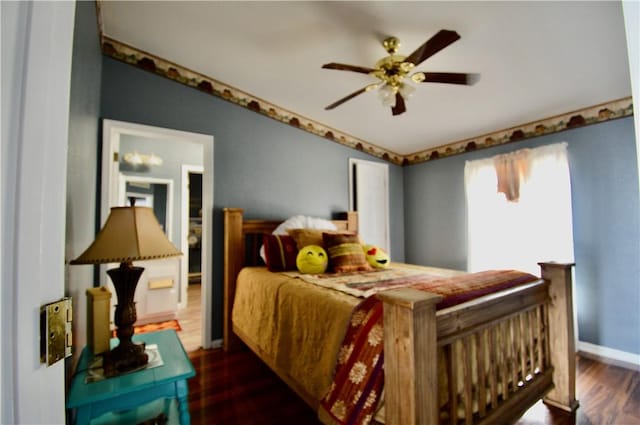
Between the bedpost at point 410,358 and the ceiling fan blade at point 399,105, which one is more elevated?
the ceiling fan blade at point 399,105

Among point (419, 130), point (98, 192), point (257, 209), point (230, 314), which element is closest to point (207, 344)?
point (230, 314)

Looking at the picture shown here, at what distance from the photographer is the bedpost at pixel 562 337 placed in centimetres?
182

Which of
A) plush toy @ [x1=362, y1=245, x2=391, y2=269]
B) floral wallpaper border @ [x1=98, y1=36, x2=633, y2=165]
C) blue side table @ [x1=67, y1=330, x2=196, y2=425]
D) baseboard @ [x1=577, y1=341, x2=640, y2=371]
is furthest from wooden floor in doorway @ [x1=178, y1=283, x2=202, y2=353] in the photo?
baseboard @ [x1=577, y1=341, x2=640, y2=371]

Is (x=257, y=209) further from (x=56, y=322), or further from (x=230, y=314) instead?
(x=56, y=322)

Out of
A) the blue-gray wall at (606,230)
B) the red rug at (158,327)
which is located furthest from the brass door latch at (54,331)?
the blue-gray wall at (606,230)

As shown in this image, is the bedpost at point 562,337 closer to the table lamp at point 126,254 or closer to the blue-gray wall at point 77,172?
the table lamp at point 126,254

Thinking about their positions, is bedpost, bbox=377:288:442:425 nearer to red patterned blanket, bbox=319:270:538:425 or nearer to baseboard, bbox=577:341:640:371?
red patterned blanket, bbox=319:270:538:425

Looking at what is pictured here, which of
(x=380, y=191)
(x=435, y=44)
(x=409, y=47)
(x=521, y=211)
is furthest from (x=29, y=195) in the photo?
(x=380, y=191)

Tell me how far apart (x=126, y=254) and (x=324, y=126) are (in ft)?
9.91

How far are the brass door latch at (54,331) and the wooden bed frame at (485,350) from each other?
0.94 metres

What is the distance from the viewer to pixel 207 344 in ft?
9.33

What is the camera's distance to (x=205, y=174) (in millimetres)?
2924

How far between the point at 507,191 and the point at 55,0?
12.4ft

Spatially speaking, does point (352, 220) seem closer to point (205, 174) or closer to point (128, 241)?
point (205, 174)
